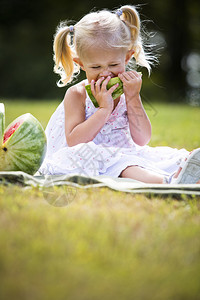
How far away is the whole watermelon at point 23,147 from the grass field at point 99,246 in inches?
18.7

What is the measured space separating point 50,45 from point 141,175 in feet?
60.0

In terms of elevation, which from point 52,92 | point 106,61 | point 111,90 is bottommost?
point 52,92

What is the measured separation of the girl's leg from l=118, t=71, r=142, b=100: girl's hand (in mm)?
705

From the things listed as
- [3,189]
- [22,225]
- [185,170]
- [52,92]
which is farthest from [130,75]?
[52,92]

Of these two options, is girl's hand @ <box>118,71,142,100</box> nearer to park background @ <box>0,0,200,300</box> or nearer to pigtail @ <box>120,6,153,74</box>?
pigtail @ <box>120,6,153,74</box>

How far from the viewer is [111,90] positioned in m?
3.62

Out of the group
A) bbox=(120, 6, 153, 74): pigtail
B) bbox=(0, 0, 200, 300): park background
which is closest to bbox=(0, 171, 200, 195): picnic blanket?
bbox=(0, 0, 200, 300): park background

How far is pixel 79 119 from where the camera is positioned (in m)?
3.80

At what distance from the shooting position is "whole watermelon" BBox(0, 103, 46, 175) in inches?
130

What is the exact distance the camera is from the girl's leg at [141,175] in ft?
10.8

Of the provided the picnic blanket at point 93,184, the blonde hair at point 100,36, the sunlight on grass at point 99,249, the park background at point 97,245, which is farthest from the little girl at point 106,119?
the sunlight on grass at point 99,249

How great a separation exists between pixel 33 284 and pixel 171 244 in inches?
28.6

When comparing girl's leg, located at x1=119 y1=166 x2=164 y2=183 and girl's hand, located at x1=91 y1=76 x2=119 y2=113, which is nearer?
girl's leg, located at x1=119 y1=166 x2=164 y2=183

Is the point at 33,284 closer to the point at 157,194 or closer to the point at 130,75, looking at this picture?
the point at 157,194
